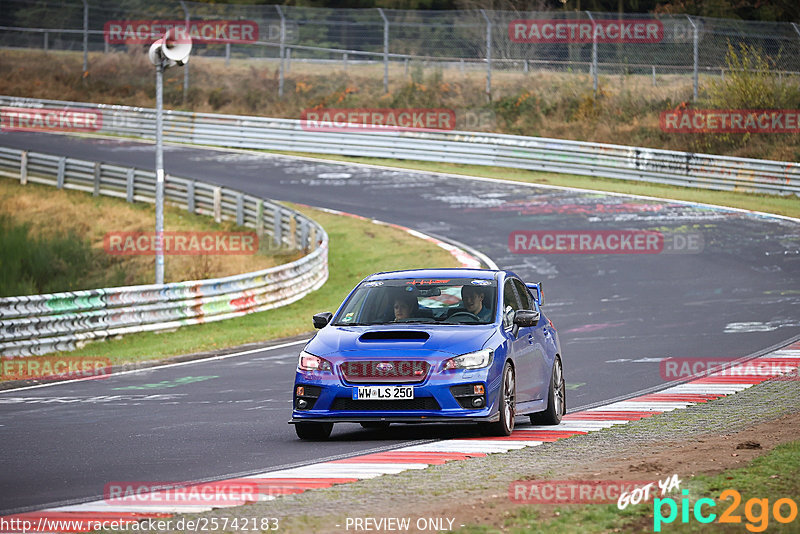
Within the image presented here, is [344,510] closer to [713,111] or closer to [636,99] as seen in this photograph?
[713,111]

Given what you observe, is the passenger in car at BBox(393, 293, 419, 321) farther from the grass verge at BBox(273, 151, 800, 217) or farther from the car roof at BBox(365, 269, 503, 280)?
the grass verge at BBox(273, 151, 800, 217)

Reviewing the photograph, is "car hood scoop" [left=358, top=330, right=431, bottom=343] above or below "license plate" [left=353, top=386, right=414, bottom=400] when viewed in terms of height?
above

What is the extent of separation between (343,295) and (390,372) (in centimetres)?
1633

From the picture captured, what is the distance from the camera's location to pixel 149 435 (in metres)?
11.0

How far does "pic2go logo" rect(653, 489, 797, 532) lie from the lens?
→ 599 cm

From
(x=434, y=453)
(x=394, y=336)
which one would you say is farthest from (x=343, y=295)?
(x=434, y=453)

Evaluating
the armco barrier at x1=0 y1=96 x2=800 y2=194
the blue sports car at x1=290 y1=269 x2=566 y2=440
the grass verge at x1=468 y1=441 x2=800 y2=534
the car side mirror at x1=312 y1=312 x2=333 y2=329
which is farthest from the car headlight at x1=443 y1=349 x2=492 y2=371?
the armco barrier at x1=0 y1=96 x2=800 y2=194

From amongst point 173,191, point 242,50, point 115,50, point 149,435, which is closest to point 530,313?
point 149,435

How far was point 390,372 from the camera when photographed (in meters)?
10.0

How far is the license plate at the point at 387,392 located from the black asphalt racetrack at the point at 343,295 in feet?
1.33

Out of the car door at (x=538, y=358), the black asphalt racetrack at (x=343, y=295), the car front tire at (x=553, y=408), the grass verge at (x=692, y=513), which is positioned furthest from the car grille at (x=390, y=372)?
the grass verge at (x=692, y=513)

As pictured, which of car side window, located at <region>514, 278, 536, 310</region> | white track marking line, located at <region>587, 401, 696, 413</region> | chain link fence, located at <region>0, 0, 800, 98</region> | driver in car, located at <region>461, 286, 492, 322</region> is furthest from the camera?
chain link fence, located at <region>0, 0, 800, 98</region>

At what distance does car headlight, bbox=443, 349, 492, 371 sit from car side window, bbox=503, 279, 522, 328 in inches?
30.2

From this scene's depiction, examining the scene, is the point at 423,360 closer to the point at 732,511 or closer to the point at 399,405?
the point at 399,405
